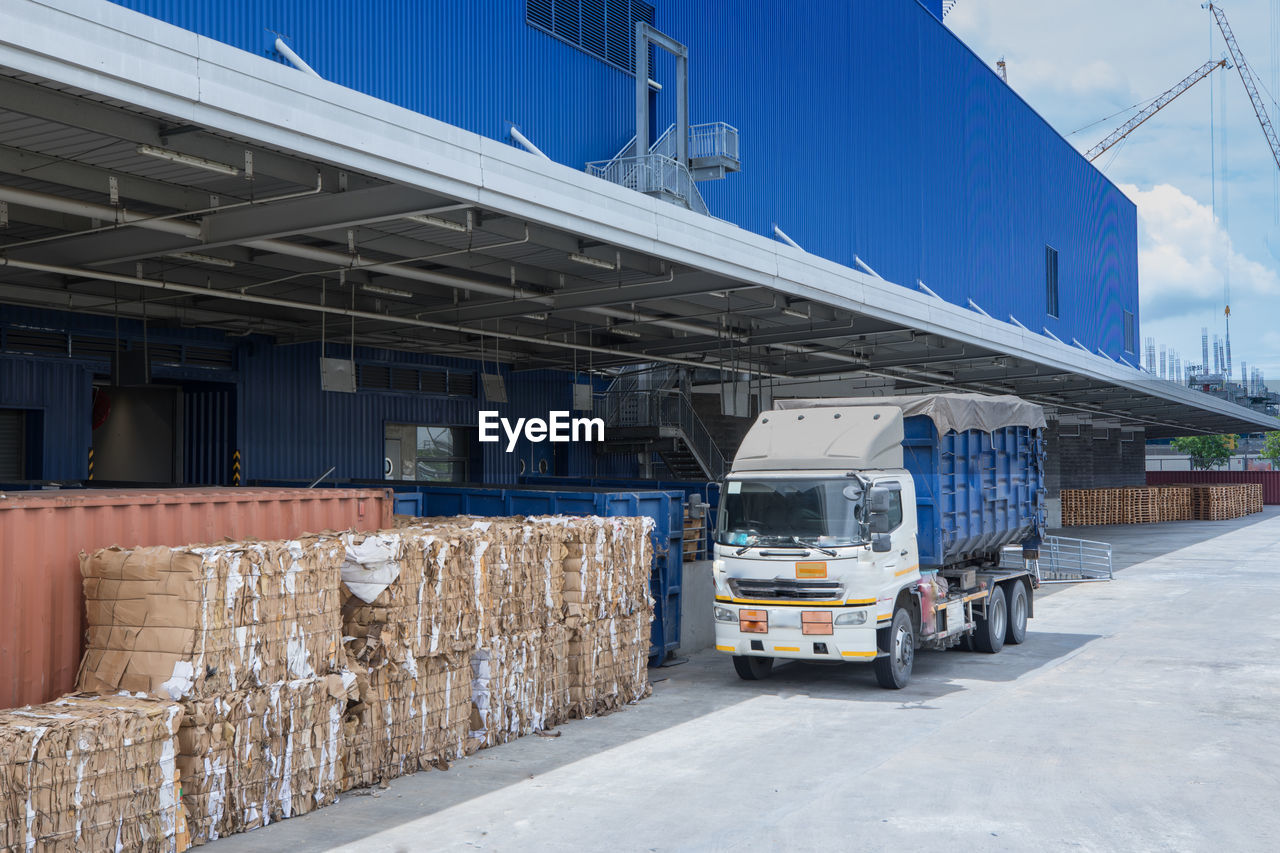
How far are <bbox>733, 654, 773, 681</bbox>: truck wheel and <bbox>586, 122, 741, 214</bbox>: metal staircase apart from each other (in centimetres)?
1060

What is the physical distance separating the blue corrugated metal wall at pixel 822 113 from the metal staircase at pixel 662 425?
17.0 feet

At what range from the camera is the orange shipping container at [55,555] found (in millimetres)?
8148

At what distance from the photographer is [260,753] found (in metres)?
8.35

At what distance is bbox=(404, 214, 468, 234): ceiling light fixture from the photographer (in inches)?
494

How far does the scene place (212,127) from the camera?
880 centimetres

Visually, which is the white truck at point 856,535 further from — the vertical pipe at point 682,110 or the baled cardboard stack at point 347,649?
the vertical pipe at point 682,110

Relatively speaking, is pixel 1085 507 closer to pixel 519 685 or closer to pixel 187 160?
pixel 519 685

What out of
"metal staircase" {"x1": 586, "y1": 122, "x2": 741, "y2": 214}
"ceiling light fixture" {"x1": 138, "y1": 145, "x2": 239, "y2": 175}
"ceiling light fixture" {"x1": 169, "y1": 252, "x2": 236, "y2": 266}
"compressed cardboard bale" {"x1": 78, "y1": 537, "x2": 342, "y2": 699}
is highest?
"metal staircase" {"x1": 586, "y1": 122, "x2": 741, "y2": 214}

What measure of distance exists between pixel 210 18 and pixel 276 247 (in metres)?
3.87

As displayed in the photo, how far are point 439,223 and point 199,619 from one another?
6246 millimetres

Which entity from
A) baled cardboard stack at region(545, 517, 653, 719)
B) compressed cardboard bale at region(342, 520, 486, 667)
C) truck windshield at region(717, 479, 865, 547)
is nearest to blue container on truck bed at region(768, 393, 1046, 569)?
truck windshield at region(717, 479, 865, 547)

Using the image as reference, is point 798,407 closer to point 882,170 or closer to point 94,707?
point 94,707

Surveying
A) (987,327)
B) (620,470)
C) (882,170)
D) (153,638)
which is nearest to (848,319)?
(987,327)

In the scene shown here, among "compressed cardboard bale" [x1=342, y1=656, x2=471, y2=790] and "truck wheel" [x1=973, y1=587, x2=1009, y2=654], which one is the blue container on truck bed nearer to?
"truck wheel" [x1=973, y1=587, x2=1009, y2=654]
